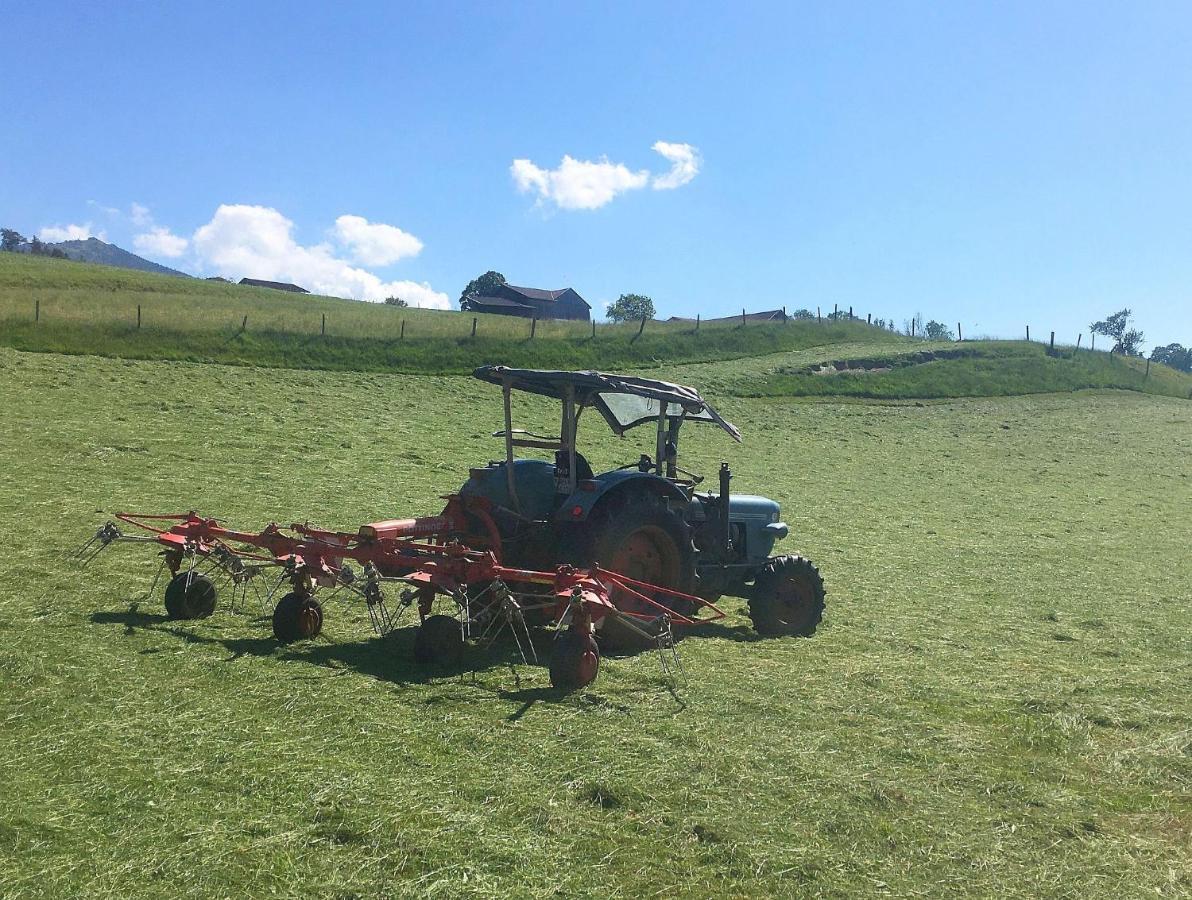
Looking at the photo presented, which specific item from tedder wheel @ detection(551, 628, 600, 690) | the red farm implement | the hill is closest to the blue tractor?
the red farm implement

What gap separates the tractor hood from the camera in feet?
26.9

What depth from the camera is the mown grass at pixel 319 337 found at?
85.3 feet

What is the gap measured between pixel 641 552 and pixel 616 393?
149 cm

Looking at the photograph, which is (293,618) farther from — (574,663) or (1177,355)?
(1177,355)

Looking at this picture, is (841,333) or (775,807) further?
(841,333)

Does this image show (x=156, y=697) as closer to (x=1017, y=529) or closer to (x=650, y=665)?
(x=650, y=665)

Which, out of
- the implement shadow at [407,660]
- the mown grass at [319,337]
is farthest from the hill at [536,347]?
the implement shadow at [407,660]

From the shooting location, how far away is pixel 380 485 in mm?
15586

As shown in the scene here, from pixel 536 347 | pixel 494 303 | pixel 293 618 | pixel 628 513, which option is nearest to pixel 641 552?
pixel 628 513

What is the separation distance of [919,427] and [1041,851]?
27009 mm

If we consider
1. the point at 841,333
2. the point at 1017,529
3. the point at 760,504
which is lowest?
the point at 1017,529

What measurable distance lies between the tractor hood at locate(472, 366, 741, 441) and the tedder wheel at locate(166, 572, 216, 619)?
291 centimetres

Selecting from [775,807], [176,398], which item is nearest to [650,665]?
[775,807]

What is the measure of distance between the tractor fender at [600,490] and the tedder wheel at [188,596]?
302 cm
